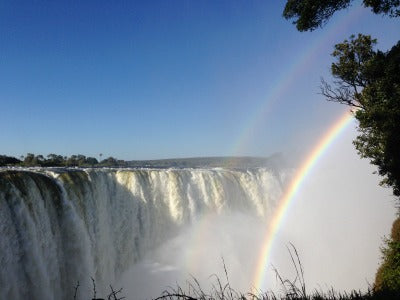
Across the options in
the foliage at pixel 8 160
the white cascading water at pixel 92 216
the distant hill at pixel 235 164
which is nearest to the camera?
the white cascading water at pixel 92 216

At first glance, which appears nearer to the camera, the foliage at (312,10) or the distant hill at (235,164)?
the foliage at (312,10)

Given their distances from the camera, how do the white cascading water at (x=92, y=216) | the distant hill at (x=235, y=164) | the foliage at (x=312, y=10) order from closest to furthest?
the foliage at (x=312, y=10)
the white cascading water at (x=92, y=216)
the distant hill at (x=235, y=164)

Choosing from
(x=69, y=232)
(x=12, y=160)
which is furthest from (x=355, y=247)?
(x=12, y=160)

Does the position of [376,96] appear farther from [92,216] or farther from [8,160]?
[8,160]

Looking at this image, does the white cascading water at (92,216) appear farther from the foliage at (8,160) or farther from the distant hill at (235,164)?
the foliage at (8,160)

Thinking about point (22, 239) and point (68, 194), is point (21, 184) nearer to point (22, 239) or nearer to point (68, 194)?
point (22, 239)

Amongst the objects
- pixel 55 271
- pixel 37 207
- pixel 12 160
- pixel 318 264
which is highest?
pixel 12 160

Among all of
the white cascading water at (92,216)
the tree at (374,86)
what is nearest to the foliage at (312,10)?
the tree at (374,86)

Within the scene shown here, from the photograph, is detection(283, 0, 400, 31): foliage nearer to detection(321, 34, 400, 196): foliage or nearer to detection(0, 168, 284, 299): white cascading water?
detection(321, 34, 400, 196): foliage

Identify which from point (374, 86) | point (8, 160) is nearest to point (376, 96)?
point (374, 86)
